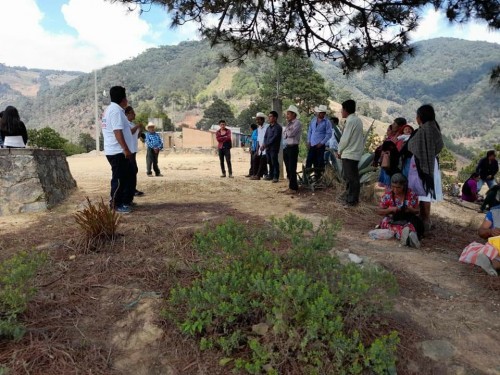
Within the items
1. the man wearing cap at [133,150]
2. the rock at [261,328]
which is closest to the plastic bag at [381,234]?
the rock at [261,328]

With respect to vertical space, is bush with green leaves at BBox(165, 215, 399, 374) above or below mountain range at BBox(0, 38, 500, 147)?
below

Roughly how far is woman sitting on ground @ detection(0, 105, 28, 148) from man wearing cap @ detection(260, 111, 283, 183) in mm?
3977

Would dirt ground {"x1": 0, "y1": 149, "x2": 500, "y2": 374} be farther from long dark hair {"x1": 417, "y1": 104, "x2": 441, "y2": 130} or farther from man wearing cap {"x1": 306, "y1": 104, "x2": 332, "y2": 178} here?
man wearing cap {"x1": 306, "y1": 104, "x2": 332, "y2": 178}

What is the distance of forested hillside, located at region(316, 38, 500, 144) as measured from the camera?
109925 mm

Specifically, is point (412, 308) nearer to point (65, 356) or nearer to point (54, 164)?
point (65, 356)

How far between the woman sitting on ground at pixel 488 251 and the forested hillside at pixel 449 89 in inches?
3448

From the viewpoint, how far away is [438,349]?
2156mm

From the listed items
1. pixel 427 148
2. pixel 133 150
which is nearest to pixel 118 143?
pixel 133 150

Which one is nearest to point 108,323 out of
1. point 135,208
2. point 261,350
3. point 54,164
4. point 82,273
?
point 82,273

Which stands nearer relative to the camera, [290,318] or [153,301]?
[290,318]

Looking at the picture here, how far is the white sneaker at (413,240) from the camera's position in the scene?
3.74 m

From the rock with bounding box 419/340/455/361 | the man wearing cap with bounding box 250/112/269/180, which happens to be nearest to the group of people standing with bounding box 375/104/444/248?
the rock with bounding box 419/340/455/361

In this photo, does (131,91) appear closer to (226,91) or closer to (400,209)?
(226,91)

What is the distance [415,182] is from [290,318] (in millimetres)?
2726
